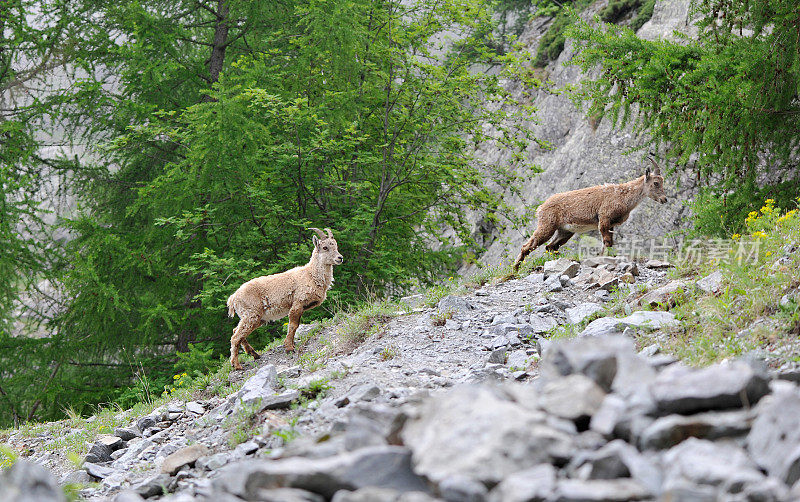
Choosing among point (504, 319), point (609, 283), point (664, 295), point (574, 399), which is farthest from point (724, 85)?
point (574, 399)

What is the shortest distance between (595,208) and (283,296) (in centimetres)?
565

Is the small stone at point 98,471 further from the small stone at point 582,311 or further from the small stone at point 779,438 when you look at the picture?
the small stone at point 779,438

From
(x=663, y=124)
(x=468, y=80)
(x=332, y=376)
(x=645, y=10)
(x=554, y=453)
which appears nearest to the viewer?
(x=554, y=453)

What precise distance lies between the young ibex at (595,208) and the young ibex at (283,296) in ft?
11.5

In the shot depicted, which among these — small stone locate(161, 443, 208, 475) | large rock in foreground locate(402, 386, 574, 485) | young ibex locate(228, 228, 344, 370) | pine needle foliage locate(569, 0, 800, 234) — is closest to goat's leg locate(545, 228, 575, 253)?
pine needle foliage locate(569, 0, 800, 234)

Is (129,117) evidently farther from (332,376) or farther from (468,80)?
(332,376)

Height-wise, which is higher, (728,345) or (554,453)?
(554,453)

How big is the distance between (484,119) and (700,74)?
5.78m

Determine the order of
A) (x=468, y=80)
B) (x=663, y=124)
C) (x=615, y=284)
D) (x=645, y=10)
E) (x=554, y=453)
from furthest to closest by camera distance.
A: (x=645, y=10) → (x=468, y=80) → (x=663, y=124) → (x=615, y=284) → (x=554, y=453)

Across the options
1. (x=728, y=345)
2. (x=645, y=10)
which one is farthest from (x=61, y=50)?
(x=645, y=10)

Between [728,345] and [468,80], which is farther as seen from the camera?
[468,80]

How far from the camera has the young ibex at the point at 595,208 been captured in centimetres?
1196

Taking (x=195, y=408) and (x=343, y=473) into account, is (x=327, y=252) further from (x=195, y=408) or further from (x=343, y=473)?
(x=343, y=473)

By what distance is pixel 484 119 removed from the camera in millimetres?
15219
